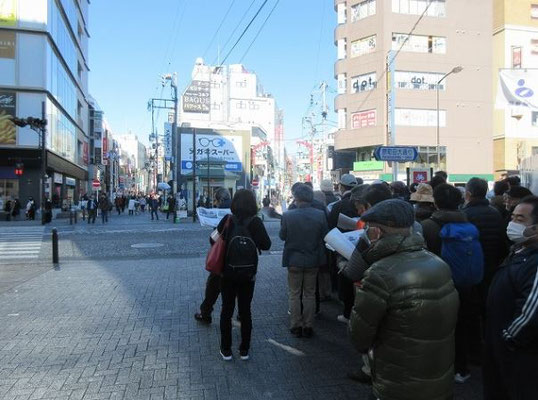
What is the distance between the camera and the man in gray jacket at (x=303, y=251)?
212 inches

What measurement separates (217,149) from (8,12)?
26.1 metres

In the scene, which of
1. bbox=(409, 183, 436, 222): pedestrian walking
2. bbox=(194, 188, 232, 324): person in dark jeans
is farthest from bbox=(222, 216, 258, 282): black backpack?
bbox=(409, 183, 436, 222): pedestrian walking

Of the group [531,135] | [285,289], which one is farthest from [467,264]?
[531,135]

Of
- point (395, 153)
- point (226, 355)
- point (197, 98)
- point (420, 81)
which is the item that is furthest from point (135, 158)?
point (226, 355)

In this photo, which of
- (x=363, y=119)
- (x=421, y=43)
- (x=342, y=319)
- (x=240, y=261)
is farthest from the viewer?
(x=363, y=119)

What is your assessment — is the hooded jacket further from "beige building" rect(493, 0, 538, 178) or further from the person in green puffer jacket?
"beige building" rect(493, 0, 538, 178)

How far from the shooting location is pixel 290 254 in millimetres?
5418

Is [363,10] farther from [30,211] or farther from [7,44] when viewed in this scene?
[30,211]

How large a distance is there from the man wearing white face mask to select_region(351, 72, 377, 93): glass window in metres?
43.8

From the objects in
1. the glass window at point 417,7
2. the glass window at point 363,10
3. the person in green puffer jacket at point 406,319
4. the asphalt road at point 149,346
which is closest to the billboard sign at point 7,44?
the glass window at point 363,10

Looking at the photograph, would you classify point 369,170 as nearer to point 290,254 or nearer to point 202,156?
point 202,156

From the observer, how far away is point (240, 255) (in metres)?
4.70

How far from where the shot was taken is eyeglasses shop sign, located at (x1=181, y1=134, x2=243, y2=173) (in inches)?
2116

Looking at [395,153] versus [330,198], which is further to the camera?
[395,153]
